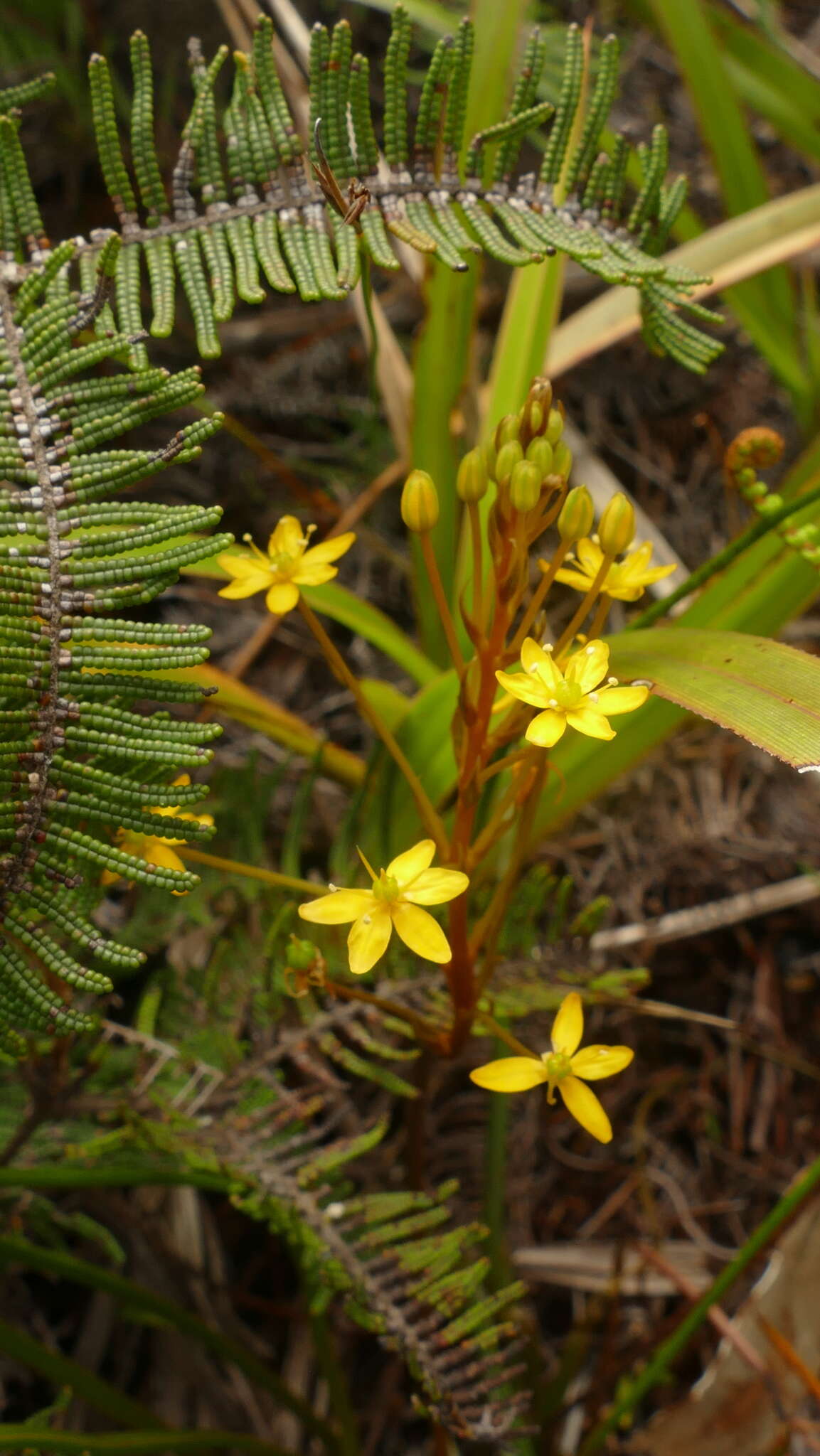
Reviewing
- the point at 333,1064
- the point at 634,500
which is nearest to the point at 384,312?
the point at 634,500

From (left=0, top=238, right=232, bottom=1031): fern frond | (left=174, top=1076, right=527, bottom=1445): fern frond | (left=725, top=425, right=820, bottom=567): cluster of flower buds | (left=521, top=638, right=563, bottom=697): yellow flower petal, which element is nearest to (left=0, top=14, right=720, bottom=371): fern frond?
(left=725, top=425, right=820, bottom=567): cluster of flower buds

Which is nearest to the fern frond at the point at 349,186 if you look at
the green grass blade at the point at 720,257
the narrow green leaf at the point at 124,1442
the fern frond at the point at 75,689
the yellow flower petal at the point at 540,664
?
the fern frond at the point at 75,689

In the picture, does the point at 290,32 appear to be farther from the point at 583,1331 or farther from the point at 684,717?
the point at 583,1331

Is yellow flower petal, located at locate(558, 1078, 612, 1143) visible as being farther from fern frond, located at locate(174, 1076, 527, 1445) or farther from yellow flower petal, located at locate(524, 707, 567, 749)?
yellow flower petal, located at locate(524, 707, 567, 749)

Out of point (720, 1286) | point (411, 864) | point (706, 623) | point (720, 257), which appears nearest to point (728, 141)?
point (720, 257)

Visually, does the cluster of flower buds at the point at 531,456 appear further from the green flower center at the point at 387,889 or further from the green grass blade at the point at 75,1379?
the green grass blade at the point at 75,1379

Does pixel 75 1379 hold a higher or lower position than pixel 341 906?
lower

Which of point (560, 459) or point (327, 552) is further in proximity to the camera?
point (327, 552)

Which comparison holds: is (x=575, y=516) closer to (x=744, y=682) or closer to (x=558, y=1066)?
(x=744, y=682)
